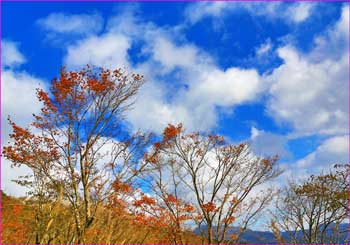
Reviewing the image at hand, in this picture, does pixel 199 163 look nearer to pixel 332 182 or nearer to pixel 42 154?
pixel 332 182

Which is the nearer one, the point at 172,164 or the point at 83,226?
the point at 83,226

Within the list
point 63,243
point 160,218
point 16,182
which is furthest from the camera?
point 160,218

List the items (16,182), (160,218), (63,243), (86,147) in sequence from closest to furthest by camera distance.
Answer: (86,147), (16,182), (63,243), (160,218)

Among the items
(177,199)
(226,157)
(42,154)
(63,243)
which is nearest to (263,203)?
(226,157)

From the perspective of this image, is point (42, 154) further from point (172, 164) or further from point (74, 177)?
point (172, 164)

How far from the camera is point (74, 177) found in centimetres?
1181

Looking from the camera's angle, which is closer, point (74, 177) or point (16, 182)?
point (74, 177)

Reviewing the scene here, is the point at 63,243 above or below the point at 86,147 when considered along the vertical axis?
below

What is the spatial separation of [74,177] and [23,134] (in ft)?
7.66

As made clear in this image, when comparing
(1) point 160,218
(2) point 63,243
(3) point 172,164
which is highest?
(3) point 172,164

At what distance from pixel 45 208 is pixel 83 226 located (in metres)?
5.02

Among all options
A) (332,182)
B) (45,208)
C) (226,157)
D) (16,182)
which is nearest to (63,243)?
(45,208)

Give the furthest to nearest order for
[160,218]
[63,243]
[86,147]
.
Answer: [160,218]
[63,243]
[86,147]

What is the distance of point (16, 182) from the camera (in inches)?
Answer: 632
